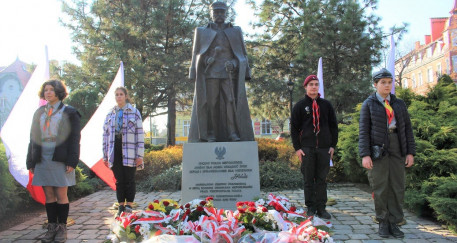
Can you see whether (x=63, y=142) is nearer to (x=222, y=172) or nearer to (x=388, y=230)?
(x=222, y=172)

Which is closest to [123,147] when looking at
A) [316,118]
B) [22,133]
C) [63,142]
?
[63,142]

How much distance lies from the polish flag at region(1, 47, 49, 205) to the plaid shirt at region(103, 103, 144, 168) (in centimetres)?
127

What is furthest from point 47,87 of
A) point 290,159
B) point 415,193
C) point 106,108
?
point 290,159

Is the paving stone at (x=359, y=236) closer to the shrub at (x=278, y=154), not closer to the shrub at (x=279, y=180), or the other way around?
the shrub at (x=279, y=180)

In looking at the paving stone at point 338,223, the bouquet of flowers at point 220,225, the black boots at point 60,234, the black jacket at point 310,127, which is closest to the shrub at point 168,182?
the paving stone at point 338,223

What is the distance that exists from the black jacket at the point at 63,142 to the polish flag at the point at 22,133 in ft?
3.88

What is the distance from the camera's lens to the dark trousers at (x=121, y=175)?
4.78m

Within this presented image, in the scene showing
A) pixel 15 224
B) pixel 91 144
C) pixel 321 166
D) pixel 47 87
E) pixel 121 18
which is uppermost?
pixel 121 18

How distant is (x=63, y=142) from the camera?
4078 millimetres

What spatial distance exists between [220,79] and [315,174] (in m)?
1.91

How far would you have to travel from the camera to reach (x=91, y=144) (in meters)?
6.68

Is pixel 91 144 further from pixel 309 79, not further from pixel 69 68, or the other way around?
pixel 69 68

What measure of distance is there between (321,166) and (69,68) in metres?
14.8

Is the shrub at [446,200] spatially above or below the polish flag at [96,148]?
below
